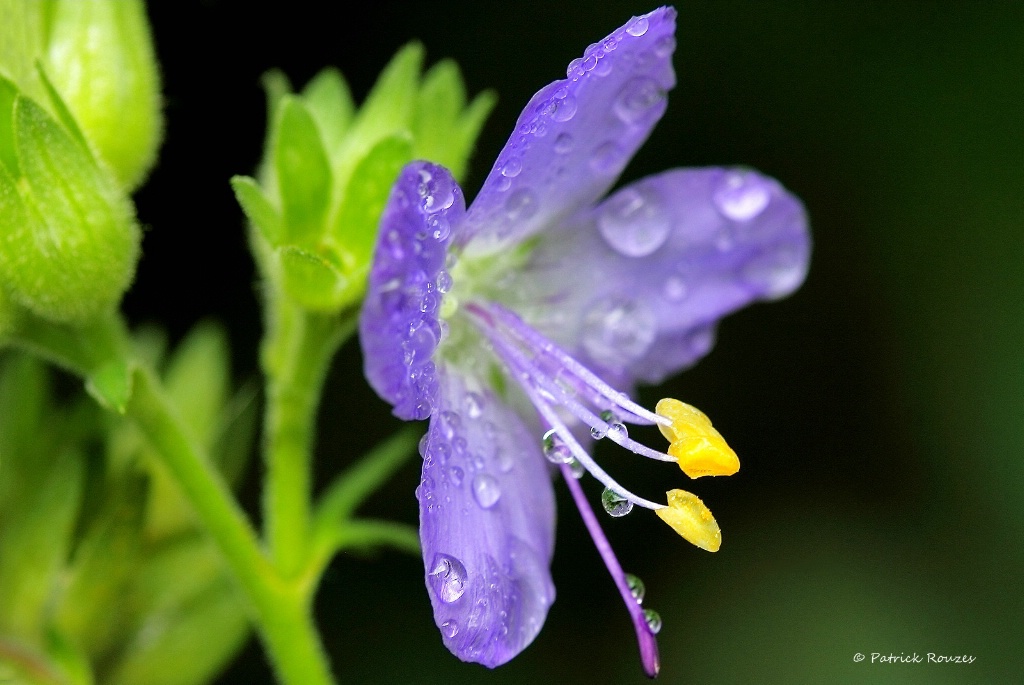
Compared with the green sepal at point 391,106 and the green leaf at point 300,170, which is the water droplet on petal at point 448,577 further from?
the green sepal at point 391,106

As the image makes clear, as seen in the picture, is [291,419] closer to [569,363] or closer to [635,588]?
[569,363]

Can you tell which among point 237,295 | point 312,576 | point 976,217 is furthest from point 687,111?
point 312,576

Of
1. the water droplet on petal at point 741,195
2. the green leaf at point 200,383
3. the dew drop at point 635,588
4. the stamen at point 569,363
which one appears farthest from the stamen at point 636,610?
the green leaf at point 200,383

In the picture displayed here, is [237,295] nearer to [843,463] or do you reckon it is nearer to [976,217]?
[843,463]

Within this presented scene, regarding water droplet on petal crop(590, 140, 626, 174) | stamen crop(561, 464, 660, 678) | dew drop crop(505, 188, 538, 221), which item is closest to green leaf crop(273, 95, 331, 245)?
dew drop crop(505, 188, 538, 221)

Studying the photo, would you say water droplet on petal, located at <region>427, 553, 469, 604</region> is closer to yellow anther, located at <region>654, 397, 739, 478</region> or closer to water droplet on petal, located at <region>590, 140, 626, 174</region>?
yellow anther, located at <region>654, 397, 739, 478</region>

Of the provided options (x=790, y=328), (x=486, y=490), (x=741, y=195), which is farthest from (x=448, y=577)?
(x=790, y=328)
